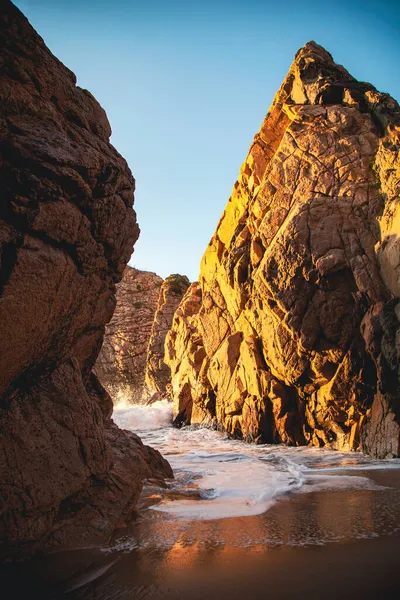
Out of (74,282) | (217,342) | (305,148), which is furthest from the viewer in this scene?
(217,342)

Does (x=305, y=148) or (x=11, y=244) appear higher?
(x=305, y=148)

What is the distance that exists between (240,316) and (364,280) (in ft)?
23.3

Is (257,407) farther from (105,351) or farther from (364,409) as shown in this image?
(105,351)

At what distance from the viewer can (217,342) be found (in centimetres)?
2094

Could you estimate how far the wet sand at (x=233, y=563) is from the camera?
301 centimetres

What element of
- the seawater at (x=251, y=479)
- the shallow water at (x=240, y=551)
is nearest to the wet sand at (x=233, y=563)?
the shallow water at (x=240, y=551)

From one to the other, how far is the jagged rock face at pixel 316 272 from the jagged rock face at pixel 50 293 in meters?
8.65

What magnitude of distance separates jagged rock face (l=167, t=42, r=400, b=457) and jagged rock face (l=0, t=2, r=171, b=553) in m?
8.65

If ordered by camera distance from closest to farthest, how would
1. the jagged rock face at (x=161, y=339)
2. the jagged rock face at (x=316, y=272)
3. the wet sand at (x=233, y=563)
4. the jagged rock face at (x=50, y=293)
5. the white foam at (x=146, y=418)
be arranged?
the wet sand at (x=233, y=563) → the jagged rock face at (x=50, y=293) → the jagged rock face at (x=316, y=272) → the white foam at (x=146, y=418) → the jagged rock face at (x=161, y=339)

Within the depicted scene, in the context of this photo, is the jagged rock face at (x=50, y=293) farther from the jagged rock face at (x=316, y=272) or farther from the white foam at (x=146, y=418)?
the white foam at (x=146, y=418)

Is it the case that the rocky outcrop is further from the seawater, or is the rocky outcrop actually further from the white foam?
the seawater

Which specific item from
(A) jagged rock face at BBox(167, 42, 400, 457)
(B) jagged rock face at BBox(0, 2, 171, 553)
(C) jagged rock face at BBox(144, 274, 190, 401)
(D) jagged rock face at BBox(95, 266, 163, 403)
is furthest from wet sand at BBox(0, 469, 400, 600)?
(D) jagged rock face at BBox(95, 266, 163, 403)

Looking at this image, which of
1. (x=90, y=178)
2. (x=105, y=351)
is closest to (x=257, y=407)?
(x=90, y=178)

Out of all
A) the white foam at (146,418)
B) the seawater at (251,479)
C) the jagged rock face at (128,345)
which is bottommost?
the white foam at (146,418)
